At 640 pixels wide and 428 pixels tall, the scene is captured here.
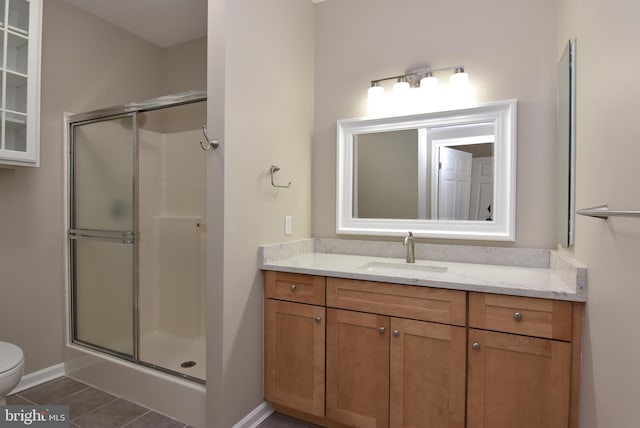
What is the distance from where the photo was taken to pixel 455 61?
2.04m

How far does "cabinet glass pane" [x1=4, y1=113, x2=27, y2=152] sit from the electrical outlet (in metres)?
1.58

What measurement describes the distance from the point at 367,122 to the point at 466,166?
698mm

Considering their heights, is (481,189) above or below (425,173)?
below

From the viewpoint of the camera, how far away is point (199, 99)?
188 cm

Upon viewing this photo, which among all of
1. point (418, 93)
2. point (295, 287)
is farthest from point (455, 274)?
point (418, 93)

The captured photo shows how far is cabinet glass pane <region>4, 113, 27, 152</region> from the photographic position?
6.26ft

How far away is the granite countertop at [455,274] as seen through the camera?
135 centimetres

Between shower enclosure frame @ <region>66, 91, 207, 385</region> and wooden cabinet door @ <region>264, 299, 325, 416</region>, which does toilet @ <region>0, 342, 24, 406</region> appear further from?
wooden cabinet door @ <region>264, 299, 325, 416</region>

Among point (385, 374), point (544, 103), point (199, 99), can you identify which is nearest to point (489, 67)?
point (544, 103)

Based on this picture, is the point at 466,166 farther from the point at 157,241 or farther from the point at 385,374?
the point at 157,241

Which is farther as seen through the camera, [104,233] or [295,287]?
[104,233]

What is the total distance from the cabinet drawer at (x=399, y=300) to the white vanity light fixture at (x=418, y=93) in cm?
117

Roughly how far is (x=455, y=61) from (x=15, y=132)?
263cm

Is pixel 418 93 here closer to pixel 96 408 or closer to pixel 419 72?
pixel 419 72
